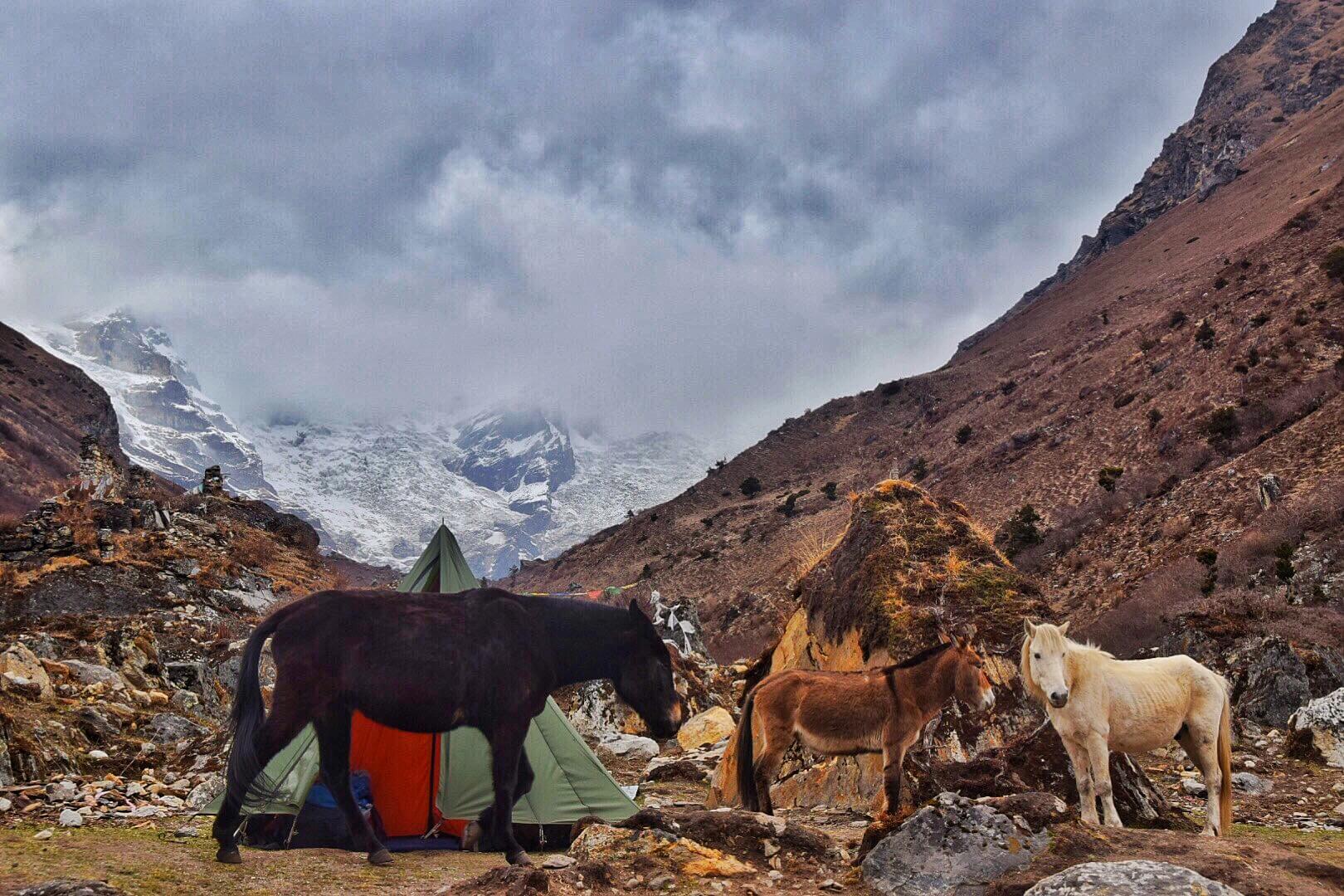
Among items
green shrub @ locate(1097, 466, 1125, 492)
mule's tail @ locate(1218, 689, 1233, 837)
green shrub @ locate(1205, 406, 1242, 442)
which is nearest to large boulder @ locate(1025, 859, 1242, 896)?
mule's tail @ locate(1218, 689, 1233, 837)

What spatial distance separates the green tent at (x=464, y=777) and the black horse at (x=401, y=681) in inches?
33.1

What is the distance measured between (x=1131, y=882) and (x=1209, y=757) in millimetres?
3609

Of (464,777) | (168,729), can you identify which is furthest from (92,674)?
(464,777)

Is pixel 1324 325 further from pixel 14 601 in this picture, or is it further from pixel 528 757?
pixel 14 601

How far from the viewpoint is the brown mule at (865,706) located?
832cm

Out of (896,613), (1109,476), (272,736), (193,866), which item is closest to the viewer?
(193,866)

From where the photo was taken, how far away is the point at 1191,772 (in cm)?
1086

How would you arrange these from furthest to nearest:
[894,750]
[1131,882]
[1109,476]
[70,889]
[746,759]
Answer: [1109,476] < [746,759] < [894,750] < [70,889] < [1131,882]

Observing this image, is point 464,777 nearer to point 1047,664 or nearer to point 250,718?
point 250,718

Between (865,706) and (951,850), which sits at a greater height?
(865,706)

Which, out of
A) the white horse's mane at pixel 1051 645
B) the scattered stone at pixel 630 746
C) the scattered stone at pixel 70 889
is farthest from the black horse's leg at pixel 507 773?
the scattered stone at pixel 630 746

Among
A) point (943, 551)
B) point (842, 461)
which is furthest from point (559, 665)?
point (842, 461)

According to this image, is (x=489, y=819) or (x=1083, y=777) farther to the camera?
(x=489, y=819)

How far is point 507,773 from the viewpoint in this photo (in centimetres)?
820
